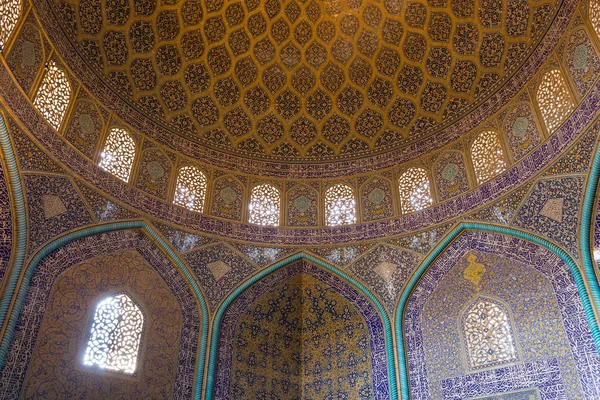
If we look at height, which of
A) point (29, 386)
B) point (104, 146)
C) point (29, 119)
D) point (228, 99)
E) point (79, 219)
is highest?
point (228, 99)

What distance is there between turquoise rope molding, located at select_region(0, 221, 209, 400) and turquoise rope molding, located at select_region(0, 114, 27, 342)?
155 mm

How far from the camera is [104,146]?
10.9 m

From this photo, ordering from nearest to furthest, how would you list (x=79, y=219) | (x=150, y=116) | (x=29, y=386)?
1. (x=29, y=386)
2. (x=79, y=219)
3. (x=150, y=116)

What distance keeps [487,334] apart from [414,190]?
360cm

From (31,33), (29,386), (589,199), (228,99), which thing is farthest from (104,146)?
(589,199)

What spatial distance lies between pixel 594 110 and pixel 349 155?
18.5 ft

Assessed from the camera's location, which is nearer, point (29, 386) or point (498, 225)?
point (29, 386)

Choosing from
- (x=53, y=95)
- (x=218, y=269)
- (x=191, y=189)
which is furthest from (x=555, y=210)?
(x=53, y=95)

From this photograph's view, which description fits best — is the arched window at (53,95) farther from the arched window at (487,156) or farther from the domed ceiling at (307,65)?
the arched window at (487,156)

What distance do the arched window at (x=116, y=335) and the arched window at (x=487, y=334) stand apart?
6094mm

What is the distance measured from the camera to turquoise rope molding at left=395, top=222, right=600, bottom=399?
860 centimetres

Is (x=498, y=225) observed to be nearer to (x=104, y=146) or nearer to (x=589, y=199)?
(x=589, y=199)

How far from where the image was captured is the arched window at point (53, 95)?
9664mm

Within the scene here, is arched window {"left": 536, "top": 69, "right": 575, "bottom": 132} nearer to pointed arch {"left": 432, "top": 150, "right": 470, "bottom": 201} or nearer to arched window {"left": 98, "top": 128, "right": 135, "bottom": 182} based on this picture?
pointed arch {"left": 432, "top": 150, "right": 470, "bottom": 201}
